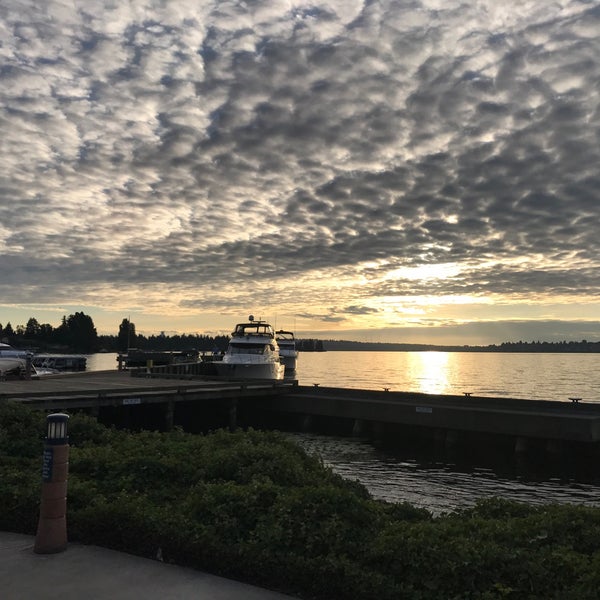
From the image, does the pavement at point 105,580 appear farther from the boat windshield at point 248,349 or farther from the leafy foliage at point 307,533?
the boat windshield at point 248,349

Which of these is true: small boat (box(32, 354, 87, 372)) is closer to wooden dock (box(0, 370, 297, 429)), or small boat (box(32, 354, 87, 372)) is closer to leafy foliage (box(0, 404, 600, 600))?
wooden dock (box(0, 370, 297, 429))

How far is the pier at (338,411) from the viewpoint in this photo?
2402 centimetres

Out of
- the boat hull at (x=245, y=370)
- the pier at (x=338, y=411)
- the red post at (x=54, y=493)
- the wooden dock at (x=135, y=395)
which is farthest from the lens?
the boat hull at (x=245, y=370)

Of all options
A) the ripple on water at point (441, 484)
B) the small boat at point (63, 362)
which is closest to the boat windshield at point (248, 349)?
the ripple on water at point (441, 484)

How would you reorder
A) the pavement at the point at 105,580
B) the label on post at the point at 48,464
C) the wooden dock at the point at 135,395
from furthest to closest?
1. the wooden dock at the point at 135,395
2. the label on post at the point at 48,464
3. the pavement at the point at 105,580

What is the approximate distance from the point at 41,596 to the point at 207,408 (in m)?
28.0

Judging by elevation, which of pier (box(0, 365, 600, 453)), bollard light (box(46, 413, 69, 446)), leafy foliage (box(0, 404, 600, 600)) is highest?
bollard light (box(46, 413, 69, 446))

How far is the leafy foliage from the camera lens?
5652 millimetres

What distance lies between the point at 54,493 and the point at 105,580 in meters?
1.47

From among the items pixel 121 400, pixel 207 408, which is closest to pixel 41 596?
pixel 121 400

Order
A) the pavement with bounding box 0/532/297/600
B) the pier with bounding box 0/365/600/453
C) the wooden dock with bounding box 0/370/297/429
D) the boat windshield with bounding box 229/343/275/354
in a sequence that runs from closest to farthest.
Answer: the pavement with bounding box 0/532/297/600, the wooden dock with bounding box 0/370/297/429, the pier with bounding box 0/365/600/453, the boat windshield with bounding box 229/343/275/354

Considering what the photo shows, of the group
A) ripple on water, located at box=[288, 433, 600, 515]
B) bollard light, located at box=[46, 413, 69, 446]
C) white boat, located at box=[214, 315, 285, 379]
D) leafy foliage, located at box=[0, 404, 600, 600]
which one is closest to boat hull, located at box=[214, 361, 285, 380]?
white boat, located at box=[214, 315, 285, 379]

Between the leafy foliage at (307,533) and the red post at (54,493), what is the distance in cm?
47

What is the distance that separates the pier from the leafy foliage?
45.0 feet
